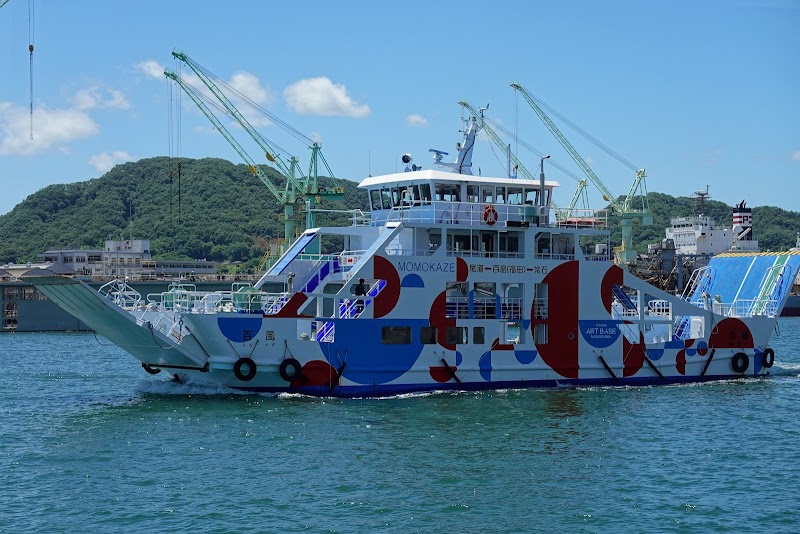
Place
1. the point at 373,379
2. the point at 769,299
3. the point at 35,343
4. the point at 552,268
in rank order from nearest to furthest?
1. the point at 373,379
2. the point at 552,268
3. the point at 769,299
4. the point at 35,343

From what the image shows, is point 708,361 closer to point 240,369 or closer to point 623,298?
point 623,298

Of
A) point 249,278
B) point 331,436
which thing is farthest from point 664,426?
point 249,278

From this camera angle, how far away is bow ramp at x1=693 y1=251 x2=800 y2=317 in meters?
39.3

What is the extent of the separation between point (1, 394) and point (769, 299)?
28165 mm

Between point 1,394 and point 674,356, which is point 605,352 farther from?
point 1,394

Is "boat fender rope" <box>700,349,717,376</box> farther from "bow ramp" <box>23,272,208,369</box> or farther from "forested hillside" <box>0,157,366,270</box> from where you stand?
"forested hillside" <box>0,157,366,270</box>

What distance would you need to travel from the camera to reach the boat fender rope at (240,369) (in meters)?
29.5

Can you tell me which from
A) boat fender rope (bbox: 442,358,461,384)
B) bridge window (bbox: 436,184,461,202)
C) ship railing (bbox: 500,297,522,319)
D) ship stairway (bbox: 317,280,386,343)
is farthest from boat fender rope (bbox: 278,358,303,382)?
bridge window (bbox: 436,184,461,202)

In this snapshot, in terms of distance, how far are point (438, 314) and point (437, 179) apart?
14.6 feet

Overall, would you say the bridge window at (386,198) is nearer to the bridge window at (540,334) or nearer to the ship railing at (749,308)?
the bridge window at (540,334)

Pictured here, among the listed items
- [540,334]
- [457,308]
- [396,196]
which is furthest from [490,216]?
[540,334]

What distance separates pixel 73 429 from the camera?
86.8ft

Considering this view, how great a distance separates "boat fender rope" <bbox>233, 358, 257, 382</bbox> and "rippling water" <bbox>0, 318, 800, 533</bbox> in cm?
67

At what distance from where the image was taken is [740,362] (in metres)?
37.5
